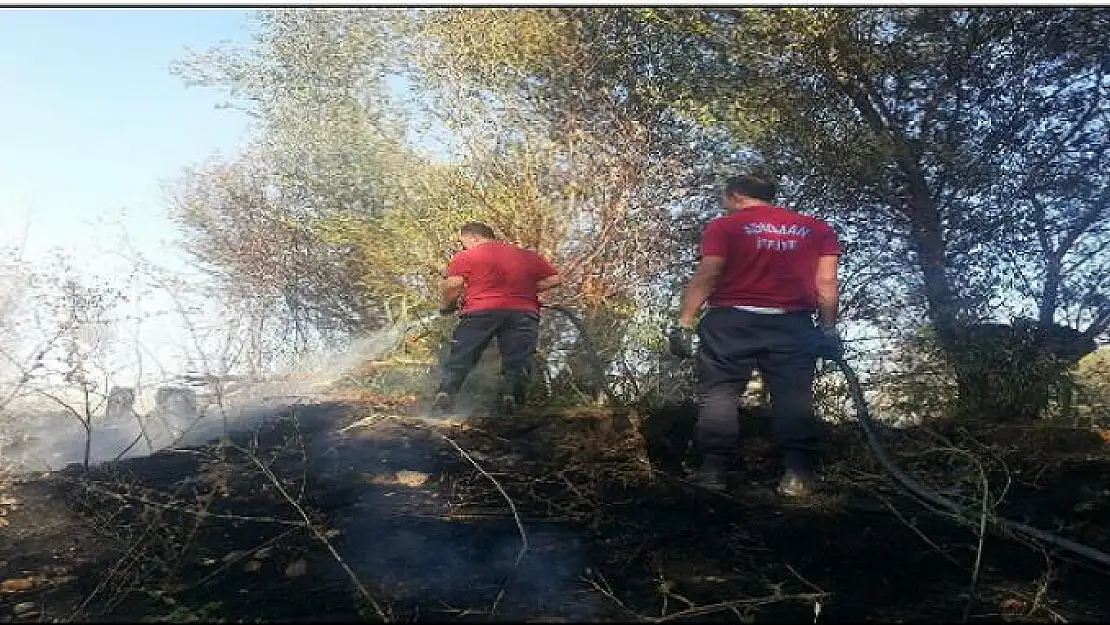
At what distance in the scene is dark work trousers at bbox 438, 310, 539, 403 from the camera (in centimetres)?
600

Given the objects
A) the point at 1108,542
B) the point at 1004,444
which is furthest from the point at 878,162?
the point at 1108,542

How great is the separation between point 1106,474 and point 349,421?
438 cm

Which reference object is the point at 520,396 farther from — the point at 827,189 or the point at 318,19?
the point at 318,19

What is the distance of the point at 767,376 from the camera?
4.00 m

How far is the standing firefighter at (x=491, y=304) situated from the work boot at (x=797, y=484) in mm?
2503

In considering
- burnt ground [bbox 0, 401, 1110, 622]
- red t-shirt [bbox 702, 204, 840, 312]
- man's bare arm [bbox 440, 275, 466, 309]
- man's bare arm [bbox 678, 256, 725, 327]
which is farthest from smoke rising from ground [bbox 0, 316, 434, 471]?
red t-shirt [bbox 702, 204, 840, 312]

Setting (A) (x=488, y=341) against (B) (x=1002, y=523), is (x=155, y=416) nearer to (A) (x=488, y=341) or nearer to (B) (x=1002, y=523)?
(A) (x=488, y=341)

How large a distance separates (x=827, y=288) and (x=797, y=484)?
0.96 metres

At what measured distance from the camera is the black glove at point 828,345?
157 inches

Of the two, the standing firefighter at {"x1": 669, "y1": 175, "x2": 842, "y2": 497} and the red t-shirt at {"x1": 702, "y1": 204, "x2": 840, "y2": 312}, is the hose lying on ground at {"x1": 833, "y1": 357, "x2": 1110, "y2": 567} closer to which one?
the standing firefighter at {"x1": 669, "y1": 175, "x2": 842, "y2": 497}

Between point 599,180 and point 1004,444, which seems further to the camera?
point 599,180

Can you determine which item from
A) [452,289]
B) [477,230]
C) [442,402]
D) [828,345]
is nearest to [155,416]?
[442,402]

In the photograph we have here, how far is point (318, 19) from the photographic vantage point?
9.60 meters

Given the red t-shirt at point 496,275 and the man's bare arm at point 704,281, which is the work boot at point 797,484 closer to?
the man's bare arm at point 704,281
